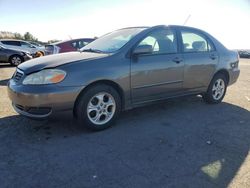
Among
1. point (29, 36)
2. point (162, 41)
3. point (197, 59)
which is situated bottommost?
point (197, 59)

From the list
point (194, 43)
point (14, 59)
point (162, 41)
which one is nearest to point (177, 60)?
point (162, 41)

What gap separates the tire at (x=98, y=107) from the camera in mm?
4121

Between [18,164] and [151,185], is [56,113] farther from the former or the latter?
[151,185]

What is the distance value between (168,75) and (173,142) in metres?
1.47

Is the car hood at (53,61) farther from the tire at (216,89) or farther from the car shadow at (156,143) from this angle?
the tire at (216,89)

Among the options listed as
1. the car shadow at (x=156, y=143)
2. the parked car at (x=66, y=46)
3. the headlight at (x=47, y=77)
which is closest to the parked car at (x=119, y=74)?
the headlight at (x=47, y=77)

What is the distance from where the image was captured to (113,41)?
5066 millimetres

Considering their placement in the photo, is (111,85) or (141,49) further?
(141,49)

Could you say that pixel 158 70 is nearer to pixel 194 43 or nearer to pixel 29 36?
pixel 194 43

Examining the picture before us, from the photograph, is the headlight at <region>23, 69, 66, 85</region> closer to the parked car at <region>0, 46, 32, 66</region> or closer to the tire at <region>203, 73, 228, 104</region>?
the tire at <region>203, 73, 228, 104</region>

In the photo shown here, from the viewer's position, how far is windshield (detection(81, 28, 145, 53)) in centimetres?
476

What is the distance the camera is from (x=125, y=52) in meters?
4.52

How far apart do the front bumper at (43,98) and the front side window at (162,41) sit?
160 centimetres

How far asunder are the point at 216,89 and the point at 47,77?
3880 mm
